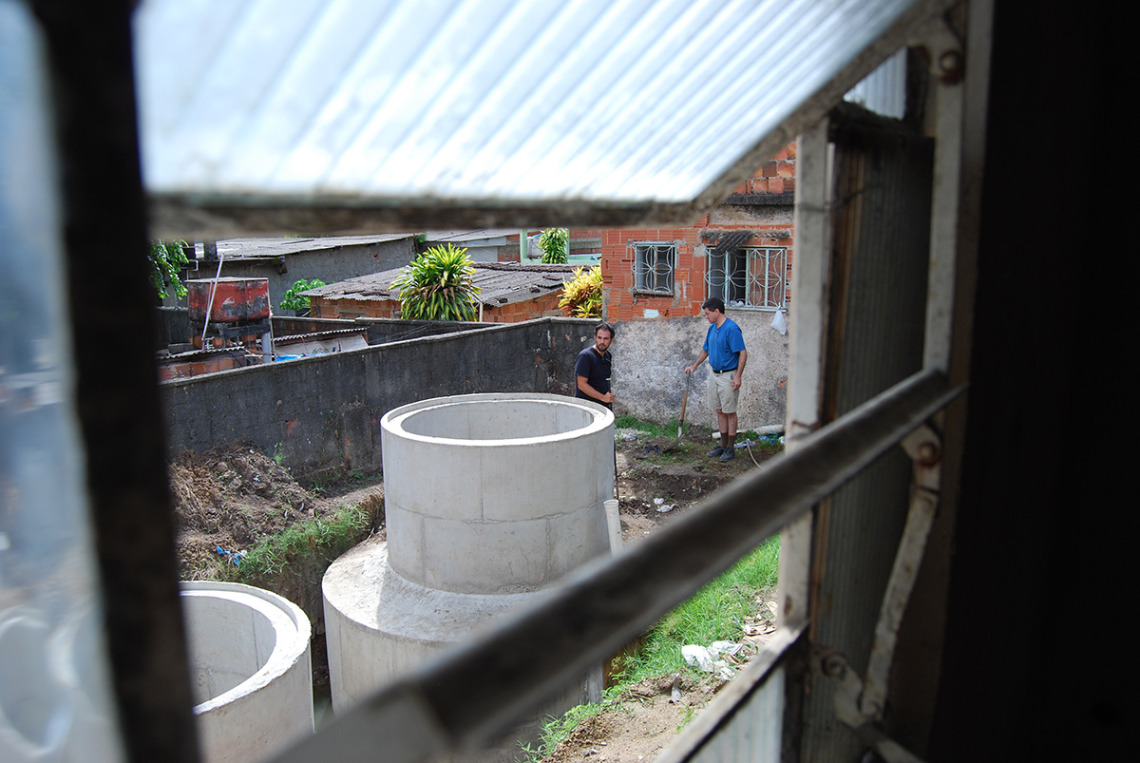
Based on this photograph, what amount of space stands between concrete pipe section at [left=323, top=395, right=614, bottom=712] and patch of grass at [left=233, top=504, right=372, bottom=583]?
35.7 inches

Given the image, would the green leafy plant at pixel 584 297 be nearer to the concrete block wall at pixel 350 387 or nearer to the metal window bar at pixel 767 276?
the concrete block wall at pixel 350 387

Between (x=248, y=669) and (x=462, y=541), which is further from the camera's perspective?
(x=462, y=541)

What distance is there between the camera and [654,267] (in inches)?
438

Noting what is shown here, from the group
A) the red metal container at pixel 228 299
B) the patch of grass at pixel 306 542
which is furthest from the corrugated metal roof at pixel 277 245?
the patch of grass at pixel 306 542

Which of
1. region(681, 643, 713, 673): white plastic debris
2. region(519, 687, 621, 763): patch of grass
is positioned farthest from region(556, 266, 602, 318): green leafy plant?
region(681, 643, 713, 673): white plastic debris

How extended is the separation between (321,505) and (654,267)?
206 inches

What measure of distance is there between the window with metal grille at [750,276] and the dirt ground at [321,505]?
5.86ft

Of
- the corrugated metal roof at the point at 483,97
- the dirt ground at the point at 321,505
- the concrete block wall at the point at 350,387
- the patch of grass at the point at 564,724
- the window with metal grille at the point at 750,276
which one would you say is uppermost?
the corrugated metal roof at the point at 483,97

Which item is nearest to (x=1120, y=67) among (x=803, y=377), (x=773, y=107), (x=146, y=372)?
(x=773, y=107)

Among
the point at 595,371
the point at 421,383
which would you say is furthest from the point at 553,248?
the point at 595,371

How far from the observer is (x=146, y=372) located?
679mm

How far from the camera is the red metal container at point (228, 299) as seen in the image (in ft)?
45.4

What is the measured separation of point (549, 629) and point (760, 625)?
4948 mm

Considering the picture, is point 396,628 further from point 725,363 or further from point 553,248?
point 553,248
